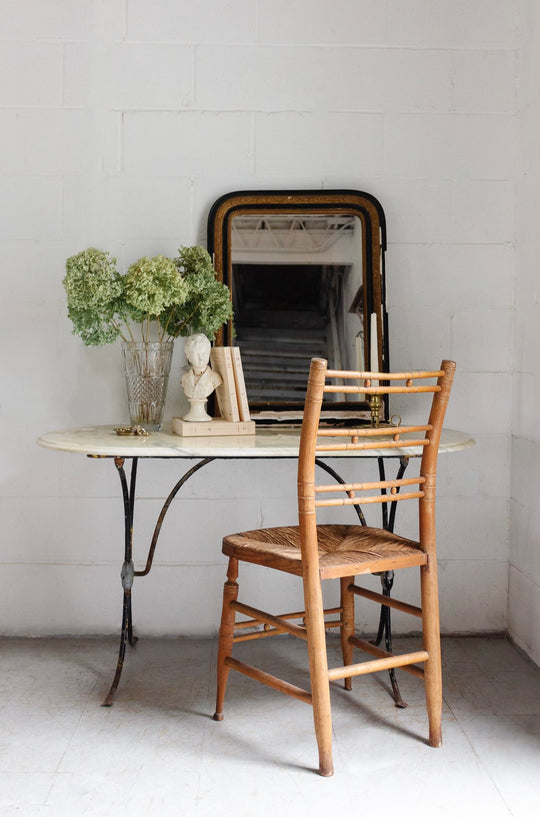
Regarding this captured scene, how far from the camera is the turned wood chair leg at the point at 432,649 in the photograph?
2.05 m

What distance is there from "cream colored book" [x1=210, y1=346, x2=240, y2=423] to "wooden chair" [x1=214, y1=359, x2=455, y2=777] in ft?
1.31

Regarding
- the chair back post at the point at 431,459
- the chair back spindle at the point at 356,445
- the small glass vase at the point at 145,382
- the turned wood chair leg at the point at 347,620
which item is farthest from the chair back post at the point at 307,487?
the small glass vase at the point at 145,382

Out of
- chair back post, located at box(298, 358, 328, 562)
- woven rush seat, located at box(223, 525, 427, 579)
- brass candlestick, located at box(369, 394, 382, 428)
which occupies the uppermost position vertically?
brass candlestick, located at box(369, 394, 382, 428)

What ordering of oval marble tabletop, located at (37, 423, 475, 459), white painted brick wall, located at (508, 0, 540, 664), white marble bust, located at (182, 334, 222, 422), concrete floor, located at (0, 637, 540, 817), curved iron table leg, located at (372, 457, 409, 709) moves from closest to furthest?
concrete floor, located at (0, 637, 540, 817) → oval marble tabletop, located at (37, 423, 475, 459) → curved iron table leg, located at (372, 457, 409, 709) → white marble bust, located at (182, 334, 222, 422) → white painted brick wall, located at (508, 0, 540, 664)

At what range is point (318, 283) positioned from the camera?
274 centimetres

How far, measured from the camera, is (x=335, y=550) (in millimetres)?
2090

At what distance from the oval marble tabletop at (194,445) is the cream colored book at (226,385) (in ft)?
0.28

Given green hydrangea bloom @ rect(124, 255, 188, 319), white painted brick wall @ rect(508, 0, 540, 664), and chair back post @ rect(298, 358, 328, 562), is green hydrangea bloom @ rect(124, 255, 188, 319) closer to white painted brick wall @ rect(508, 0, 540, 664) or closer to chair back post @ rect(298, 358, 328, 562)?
chair back post @ rect(298, 358, 328, 562)

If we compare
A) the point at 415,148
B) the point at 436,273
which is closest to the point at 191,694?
the point at 436,273

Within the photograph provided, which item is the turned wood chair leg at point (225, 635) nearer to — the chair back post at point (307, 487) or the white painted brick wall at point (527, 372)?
the chair back post at point (307, 487)

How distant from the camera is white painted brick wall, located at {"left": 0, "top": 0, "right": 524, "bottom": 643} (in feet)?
9.00

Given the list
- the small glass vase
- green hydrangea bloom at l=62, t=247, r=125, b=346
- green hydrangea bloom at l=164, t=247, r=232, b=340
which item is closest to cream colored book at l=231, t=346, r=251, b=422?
green hydrangea bloom at l=164, t=247, r=232, b=340

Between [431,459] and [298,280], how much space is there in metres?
0.94

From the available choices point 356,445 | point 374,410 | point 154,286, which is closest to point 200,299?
point 154,286
